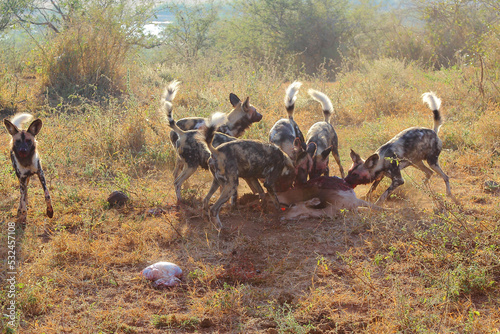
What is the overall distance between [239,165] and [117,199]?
4.66 feet

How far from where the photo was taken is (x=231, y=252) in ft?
13.5

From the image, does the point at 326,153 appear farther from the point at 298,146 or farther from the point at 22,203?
the point at 22,203

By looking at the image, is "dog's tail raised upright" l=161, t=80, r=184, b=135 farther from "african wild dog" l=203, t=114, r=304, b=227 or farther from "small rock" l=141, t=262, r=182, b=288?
"small rock" l=141, t=262, r=182, b=288

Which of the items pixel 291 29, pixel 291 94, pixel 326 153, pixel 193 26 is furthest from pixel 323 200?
pixel 193 26

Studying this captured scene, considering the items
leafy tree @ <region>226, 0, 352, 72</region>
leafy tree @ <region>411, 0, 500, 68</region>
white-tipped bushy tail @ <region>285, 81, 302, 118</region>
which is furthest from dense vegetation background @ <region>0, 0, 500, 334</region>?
leafy tree @ <region>226, 0, 352, 72</region>

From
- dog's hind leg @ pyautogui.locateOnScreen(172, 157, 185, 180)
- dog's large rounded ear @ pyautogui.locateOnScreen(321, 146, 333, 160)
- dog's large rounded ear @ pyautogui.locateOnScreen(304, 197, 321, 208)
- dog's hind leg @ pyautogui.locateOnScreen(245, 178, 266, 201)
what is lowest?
dog's large rounded ear @ pyautogui.locateOnScreen(304, 197, 321, 208)

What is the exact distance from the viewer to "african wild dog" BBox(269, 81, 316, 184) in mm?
Answer: 5195

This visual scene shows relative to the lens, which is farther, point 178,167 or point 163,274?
point 178,167

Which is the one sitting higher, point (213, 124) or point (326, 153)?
point (213, 124)

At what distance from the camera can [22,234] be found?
4336 mm

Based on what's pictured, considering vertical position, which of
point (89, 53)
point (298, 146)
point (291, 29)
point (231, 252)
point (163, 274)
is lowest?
point (231, 252)

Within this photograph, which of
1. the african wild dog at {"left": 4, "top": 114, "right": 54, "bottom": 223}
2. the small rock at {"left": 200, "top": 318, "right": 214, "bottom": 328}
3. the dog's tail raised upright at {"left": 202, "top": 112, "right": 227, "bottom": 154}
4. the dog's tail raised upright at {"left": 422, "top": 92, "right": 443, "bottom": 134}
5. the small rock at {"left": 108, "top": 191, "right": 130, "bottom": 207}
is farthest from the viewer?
the dog's tail raised upright at {"left": 422, "top": 92, "right": 443, "bottom": 134}

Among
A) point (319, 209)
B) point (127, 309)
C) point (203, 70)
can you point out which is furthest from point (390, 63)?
point (127, 309)

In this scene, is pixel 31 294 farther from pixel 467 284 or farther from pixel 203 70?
pixel 203 70
